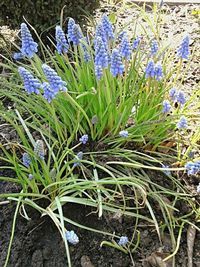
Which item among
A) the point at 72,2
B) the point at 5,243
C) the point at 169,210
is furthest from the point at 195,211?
the point at 72,2

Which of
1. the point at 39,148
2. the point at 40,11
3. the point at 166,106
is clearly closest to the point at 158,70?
the point at 166,106

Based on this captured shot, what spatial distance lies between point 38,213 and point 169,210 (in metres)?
0.65

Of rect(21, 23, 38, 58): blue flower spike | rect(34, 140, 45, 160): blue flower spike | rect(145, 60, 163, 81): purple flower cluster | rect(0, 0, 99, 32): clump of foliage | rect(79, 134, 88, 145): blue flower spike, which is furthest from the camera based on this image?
rect(0, 0, 99, 32): clump of foliage

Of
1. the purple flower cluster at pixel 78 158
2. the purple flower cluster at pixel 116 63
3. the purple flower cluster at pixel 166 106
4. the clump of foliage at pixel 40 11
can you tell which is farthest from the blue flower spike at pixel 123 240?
the clump of foliage at pixel 40 11

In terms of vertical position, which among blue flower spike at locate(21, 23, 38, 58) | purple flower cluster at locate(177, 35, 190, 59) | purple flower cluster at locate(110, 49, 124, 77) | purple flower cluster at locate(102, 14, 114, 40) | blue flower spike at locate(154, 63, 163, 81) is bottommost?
blue flower spike at locate(154, 63, 163, 81)

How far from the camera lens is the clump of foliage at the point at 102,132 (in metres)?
2.41

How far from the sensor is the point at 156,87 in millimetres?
2738

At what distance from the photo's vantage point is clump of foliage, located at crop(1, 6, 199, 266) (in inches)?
94.8

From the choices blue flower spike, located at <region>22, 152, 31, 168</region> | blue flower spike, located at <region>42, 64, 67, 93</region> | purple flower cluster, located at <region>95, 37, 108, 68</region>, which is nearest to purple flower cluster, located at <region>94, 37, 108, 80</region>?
purple flower cluster, located at <region>95, 37, 108, 68</region>

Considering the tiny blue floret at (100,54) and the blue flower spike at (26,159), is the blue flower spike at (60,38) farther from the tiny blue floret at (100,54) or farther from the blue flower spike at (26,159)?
the blue flower spike at (26,159)

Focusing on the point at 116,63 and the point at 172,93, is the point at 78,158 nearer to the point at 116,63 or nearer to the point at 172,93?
the point at 116,63

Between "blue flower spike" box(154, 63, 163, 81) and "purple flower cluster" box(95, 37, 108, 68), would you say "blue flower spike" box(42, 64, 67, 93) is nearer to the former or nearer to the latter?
"purple flower cluster" box(95, 37, 108, 68)

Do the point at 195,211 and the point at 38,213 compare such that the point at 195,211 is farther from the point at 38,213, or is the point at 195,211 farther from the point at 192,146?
the point at 38,213

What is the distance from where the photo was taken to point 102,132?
2.80m
